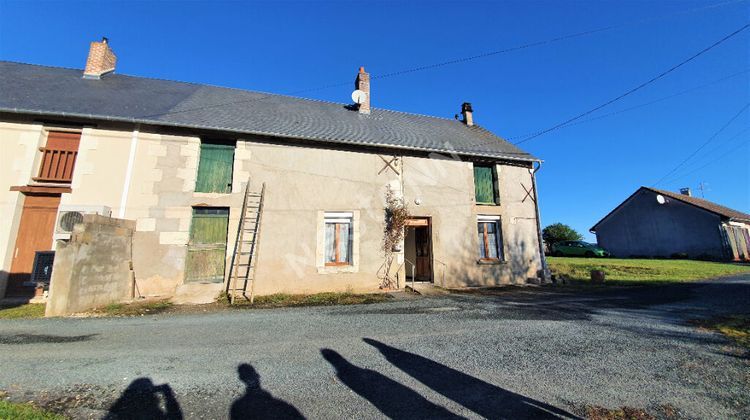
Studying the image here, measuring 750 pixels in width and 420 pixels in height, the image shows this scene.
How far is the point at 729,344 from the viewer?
427cm

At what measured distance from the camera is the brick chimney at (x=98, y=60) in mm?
11492

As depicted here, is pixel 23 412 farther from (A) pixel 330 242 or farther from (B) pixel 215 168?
(B) pixel 215 168

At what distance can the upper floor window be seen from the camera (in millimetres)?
8266

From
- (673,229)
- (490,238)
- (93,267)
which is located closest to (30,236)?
(93,267)

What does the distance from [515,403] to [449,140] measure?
430 inches

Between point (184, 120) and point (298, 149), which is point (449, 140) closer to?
point (298, 149)

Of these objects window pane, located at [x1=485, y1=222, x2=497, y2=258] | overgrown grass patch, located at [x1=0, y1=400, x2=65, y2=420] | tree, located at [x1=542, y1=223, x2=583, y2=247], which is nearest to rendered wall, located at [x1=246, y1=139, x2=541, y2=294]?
window pane, located at [x1=485, y1=222, x2=497, y2=258]

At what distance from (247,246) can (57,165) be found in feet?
18.3

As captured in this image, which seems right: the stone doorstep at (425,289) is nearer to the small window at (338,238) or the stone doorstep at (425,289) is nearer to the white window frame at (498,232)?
the small window at (338,238)

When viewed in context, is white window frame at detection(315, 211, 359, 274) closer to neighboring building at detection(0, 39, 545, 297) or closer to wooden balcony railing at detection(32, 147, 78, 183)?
neighboring building at detection(0, 39, 545, 297)

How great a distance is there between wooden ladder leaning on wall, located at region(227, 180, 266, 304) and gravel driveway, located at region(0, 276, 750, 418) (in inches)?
94.9

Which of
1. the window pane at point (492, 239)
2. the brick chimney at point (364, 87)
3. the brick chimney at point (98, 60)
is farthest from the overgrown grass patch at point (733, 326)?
the brick chimney at point (98, 60)

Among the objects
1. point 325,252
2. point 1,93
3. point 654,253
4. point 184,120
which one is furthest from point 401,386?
point 654,253

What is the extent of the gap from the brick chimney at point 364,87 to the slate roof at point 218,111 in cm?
46
